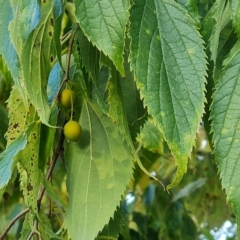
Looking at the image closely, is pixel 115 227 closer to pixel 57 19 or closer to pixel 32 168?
pixel 32 168

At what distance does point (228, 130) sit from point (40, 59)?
246mm

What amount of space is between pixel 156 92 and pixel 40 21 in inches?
7.6

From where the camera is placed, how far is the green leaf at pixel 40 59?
67 centimetres

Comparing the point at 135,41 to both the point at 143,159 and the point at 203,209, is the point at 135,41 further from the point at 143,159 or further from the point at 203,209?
the point at 203,209

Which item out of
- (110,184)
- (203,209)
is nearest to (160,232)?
(203,209)

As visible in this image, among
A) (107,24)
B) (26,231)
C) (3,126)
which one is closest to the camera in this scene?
(107,24)

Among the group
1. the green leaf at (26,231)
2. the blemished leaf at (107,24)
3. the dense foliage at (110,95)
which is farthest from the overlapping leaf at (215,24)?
the green leaf at (26,231)

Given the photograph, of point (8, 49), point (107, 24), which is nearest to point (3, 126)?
point (8, 49)

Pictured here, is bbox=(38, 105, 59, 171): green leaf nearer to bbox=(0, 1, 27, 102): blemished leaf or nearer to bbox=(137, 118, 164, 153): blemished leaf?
bbox=(0, 1, 27, 102): blemished leaf

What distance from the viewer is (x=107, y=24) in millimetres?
631

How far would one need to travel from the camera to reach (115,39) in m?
0.63

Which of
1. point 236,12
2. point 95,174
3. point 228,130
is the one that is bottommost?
point 95,174

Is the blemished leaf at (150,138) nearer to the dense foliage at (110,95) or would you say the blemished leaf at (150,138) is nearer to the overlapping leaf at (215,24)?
the dense foliage at (110,95)

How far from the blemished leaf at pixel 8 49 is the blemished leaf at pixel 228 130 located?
239mm
